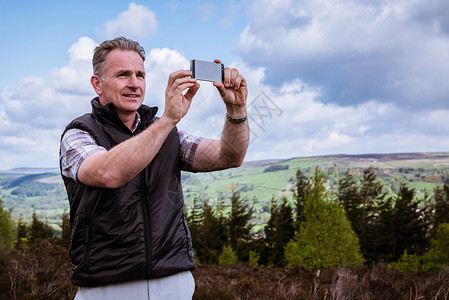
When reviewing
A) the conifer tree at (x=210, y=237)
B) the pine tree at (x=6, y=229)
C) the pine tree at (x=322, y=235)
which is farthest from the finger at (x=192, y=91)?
the pine tree at (x=6, y=229)

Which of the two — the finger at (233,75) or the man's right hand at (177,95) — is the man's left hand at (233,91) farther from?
the man's right hand at (177,95)

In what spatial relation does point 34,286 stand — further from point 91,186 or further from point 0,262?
point 91,186

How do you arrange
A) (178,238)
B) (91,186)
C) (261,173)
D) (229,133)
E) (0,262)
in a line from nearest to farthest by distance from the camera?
(91,186)
(178,238)
(229,133)
(0,262)
(261,173)

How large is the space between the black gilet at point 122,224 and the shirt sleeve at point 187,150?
274 mm

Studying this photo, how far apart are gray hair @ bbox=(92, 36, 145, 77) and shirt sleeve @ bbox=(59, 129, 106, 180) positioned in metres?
0.42

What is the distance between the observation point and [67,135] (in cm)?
206

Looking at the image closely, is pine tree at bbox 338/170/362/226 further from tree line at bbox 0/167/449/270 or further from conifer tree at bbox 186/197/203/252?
conifer tree at bbox 186/197/203/252

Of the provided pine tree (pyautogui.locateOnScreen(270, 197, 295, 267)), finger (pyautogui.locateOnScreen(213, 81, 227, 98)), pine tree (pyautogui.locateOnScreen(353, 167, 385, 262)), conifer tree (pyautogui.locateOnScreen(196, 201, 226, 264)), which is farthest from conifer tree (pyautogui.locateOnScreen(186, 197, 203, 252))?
finger (pyautogui.locateOnScreen(213, 81, 227, 98))

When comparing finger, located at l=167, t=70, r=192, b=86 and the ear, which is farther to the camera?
the ear

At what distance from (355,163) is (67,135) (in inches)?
7899

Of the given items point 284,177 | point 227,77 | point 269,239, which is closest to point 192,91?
point 227,77

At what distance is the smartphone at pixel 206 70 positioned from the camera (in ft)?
6.71

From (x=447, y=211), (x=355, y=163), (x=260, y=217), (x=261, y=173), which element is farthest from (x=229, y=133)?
(x=355, y=163)

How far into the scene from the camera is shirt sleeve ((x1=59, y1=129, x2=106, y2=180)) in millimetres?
1911
